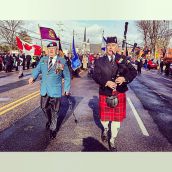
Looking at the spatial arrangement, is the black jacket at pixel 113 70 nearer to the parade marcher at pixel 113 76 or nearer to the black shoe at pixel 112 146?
the parade marcher at pixel 113 76

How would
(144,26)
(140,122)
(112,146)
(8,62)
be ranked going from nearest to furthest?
(112,146), (140,122), (144,26), (8,62)

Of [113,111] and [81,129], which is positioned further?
[81,129]

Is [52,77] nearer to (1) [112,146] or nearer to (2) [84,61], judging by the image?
(1) [112,146]

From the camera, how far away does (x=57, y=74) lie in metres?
6.11

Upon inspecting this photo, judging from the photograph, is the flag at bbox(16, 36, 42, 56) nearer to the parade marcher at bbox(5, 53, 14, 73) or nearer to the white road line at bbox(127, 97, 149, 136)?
the parade marcher at bbox(5, 53, 14, 73)

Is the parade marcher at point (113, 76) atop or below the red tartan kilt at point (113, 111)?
atop

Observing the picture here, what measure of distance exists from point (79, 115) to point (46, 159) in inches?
146

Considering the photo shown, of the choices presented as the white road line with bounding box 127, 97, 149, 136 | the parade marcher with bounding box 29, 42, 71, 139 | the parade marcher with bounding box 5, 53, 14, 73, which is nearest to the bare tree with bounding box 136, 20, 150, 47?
the white road line with bounding box 127, 97, 149, 136

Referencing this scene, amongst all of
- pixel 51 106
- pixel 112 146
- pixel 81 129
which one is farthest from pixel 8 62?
pixel 112 146

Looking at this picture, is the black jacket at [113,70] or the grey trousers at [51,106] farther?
the grey trousers at [51,106]

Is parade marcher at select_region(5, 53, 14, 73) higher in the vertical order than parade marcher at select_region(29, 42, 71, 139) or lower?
lower

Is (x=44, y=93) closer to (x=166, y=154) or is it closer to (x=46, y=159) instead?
(x=46, y=159)

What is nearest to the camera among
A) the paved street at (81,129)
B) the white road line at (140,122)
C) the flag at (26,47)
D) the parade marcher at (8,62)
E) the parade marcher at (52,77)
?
the paved street at (81,129)

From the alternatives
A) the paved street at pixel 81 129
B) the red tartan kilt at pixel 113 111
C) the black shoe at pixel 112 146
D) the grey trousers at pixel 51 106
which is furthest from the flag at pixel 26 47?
the black shoe at pixel 112 146
